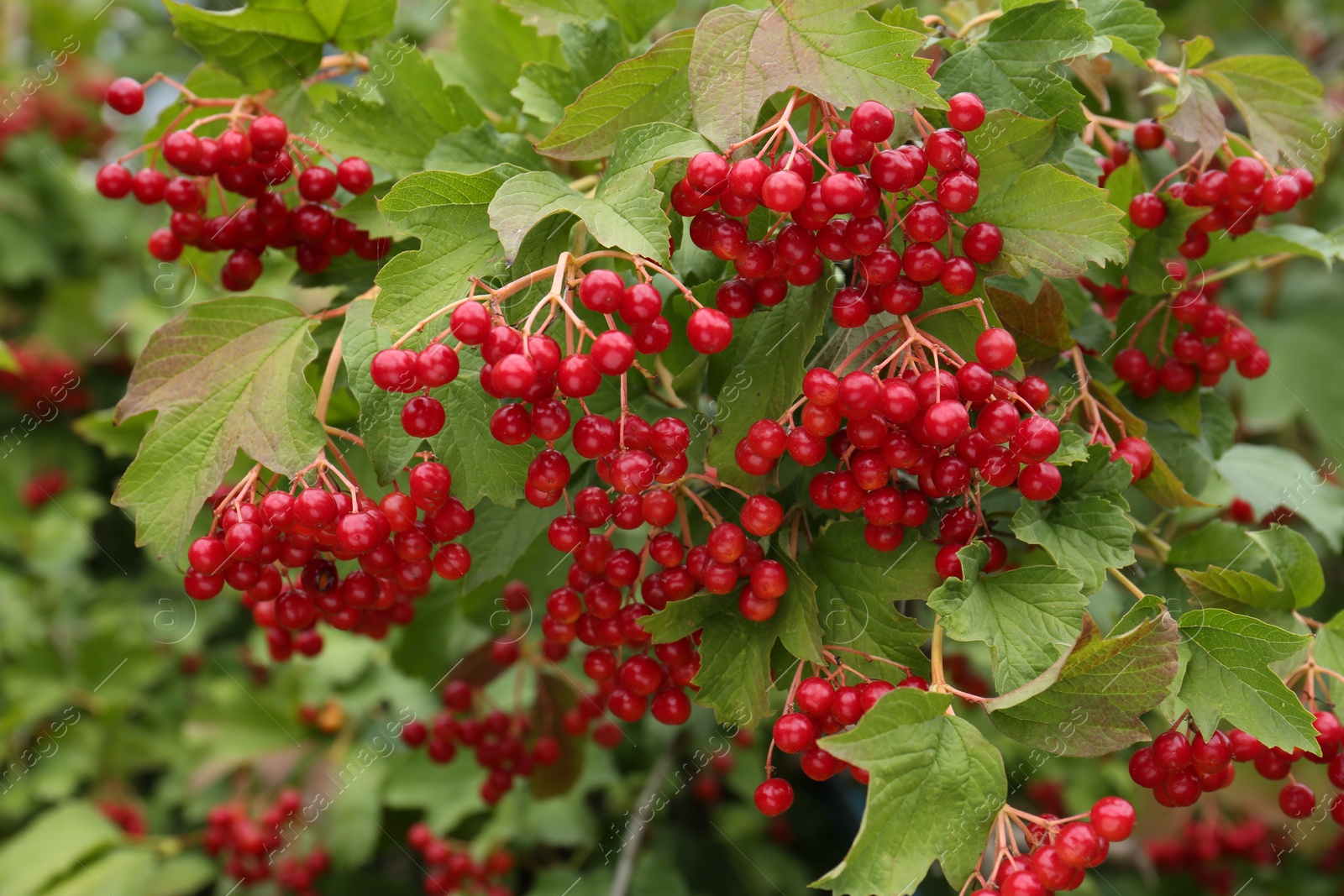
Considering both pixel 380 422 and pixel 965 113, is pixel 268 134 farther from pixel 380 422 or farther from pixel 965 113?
pixel 965 113

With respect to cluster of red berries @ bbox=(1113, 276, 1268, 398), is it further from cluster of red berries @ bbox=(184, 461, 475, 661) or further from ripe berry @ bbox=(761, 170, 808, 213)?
cluster of red berries @ bbox=(184, 461, 475, 661)

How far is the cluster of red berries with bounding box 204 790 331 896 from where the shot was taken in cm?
170

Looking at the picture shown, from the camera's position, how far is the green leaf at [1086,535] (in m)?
0.77

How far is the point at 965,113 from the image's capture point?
0.72 metres

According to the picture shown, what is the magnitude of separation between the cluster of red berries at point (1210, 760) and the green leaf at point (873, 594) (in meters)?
0.21

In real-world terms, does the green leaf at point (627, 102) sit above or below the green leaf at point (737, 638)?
above

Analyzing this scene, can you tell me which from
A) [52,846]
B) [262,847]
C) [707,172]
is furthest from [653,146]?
[52,846]

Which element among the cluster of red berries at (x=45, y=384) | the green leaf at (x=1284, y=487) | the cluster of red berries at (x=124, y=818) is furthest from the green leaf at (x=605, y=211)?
the cluster of red berries at (x=45, y=384)

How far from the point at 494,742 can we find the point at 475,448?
78 cm

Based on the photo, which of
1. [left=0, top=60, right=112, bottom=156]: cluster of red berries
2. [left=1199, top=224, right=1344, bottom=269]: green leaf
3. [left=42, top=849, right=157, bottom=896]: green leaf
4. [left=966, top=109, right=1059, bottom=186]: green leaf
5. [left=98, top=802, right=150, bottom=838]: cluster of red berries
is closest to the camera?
[left=966, top=109, right=1059, bottom=186]: green leaf

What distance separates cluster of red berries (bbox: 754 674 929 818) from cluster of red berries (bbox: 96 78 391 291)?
0.63 metres

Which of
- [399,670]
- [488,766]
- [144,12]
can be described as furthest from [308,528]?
[144,12]

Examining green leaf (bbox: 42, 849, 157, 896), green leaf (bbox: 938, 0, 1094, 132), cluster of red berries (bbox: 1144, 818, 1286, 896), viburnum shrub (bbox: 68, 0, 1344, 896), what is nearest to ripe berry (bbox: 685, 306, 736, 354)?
viburnum shrub (bbox: 68, 0, 1344, 896)

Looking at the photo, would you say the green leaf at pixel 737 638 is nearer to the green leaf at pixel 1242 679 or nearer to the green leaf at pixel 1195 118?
the green leaf at pixel 1242 679
